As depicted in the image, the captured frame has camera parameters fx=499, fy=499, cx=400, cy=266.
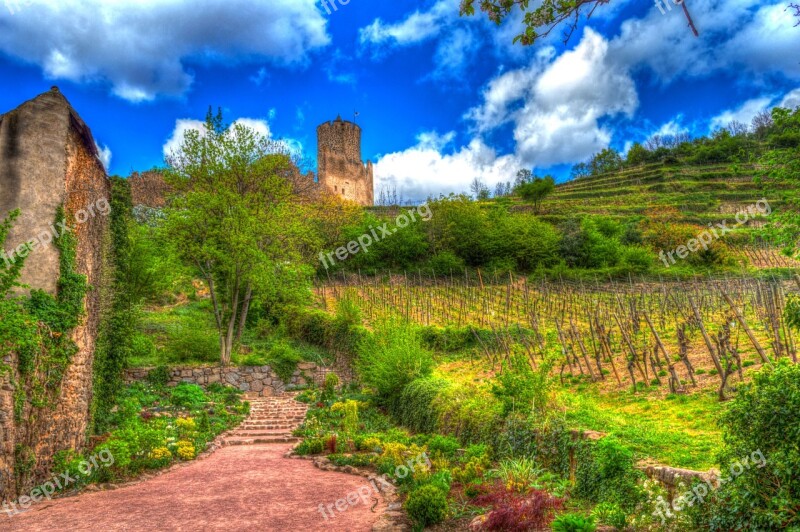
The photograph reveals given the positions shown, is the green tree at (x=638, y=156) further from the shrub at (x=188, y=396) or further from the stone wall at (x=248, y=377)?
the shrub at (x=188, y=396)

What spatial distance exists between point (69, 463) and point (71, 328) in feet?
7.99

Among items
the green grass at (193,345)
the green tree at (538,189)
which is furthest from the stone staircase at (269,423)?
the green tree at (538,189)

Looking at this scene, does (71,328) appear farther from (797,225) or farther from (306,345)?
(306,345)

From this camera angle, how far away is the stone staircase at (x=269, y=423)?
1404cm

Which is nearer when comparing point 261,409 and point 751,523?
point 751,523

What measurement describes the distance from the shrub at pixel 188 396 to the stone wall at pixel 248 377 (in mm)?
1676

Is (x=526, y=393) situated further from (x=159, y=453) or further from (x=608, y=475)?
(x=159, y=453)

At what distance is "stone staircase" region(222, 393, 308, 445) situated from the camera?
14.0 metres

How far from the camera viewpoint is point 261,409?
1750 cm

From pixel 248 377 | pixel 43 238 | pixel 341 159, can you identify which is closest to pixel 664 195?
pixel 341 159

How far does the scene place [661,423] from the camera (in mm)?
9406

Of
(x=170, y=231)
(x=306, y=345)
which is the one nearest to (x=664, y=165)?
(x=306, y=345)

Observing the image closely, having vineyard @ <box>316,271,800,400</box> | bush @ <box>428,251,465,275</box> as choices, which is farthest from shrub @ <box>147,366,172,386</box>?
bush @ <box>428,251,465,275</box>

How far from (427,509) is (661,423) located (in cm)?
524
